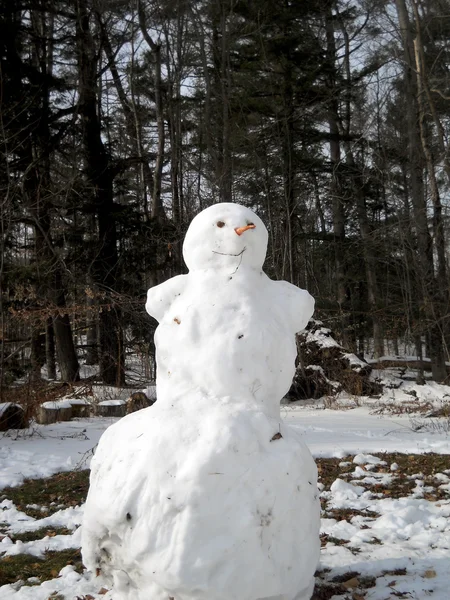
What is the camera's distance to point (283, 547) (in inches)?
102

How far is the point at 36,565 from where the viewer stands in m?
3.74

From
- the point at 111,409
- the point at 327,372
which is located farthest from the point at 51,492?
the point at 327,372

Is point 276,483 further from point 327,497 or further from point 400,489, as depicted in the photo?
point 400,489

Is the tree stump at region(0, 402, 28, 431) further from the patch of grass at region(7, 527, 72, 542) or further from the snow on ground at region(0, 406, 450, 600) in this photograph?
the patch of grass at region(7, 527, 72, 542)

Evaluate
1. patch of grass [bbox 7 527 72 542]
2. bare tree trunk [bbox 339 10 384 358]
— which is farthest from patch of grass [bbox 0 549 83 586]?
bare tree trunk [bbox 339 10 384 358]

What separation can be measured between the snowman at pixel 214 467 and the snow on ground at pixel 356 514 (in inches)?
25.0

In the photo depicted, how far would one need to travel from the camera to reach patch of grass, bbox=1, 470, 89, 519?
5.14 meters

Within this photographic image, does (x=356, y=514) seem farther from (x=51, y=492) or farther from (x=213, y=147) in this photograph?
(x=213, y=147)

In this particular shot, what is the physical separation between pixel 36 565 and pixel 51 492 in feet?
6.27

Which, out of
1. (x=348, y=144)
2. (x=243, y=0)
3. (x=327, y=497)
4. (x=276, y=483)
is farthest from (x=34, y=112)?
(x=276, y=483)

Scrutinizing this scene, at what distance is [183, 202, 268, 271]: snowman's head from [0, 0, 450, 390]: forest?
336 inches

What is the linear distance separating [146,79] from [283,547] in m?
16.6

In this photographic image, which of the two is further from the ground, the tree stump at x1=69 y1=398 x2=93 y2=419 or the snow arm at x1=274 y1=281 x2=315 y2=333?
the snow arm at x1=274 y1=281 x2=315 y2=333

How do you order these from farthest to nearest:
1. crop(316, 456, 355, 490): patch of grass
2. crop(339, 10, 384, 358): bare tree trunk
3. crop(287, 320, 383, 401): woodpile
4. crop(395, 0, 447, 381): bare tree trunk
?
crop(339, 10, 384, 358): bare tree trunk
crop(395, 0, 447, 381): bare tree trunk
crop(287, 320, 383, 401): woodpile
crop(316, 456, 355, 490): patch of grass
